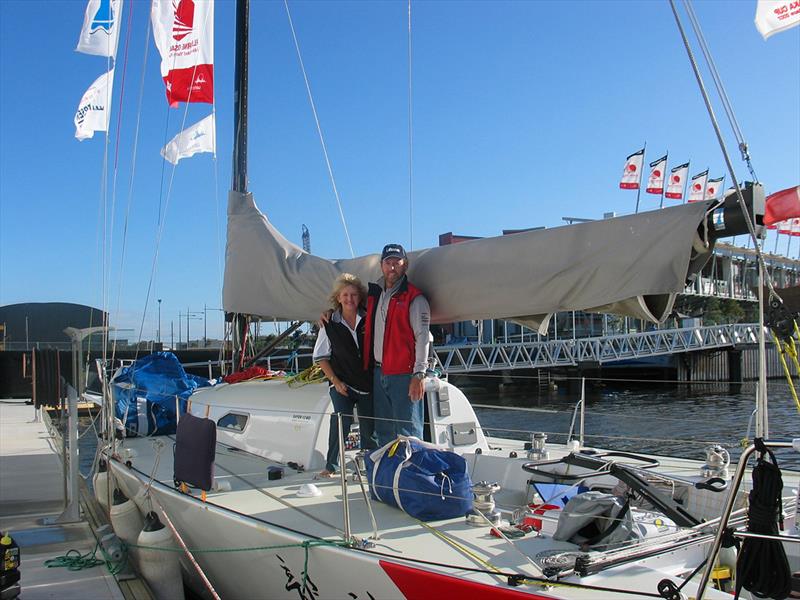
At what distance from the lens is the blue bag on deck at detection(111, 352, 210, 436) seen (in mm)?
6945

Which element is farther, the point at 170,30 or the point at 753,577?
the point at 170,30

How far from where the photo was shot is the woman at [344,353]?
14.9 feet

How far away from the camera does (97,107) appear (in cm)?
1039

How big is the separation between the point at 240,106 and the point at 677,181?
32482mm

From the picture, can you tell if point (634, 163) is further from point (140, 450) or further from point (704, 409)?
point (140, 450)

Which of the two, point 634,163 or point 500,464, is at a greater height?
point 634,163

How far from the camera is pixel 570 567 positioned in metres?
2.77

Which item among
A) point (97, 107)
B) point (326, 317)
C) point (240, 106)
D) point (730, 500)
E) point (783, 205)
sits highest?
point (97, 107)

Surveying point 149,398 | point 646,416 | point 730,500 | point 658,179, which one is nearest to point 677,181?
point 658,179

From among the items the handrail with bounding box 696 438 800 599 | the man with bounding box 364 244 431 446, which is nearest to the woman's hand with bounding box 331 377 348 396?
the man with bounding box 364 244 431 446

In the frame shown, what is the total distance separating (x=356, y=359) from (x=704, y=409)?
2009cm

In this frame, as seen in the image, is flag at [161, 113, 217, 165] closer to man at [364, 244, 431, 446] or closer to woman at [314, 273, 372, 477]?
woman at [314, 273, 372, 477]

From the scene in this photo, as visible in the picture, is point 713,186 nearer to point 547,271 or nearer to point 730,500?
point 547,271

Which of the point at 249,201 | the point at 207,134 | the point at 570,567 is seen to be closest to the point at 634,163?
the point at 207,134
